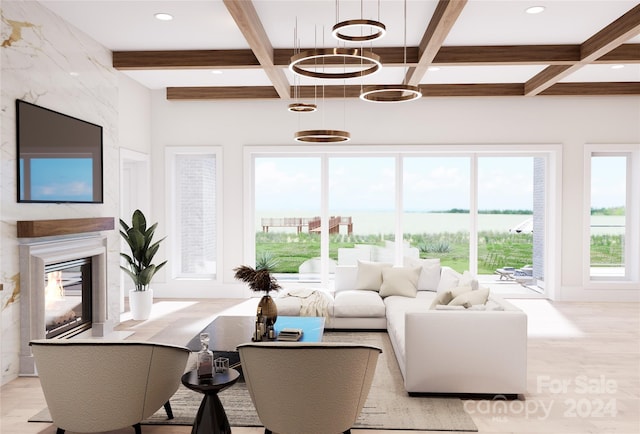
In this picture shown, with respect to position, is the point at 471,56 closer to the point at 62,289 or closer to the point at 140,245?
the point at 140,245

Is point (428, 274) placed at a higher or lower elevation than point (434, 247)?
lower

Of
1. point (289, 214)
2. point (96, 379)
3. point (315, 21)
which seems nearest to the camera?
point (96, 379)

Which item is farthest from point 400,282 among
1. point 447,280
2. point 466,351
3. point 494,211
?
point 494,211

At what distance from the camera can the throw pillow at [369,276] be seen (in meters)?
5.68

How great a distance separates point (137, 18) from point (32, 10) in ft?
2.64

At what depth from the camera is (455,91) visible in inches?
264

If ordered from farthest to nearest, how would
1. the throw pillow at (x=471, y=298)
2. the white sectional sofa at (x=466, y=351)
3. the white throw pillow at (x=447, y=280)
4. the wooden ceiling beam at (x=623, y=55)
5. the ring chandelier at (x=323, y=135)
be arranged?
1. the white throw pillow at (x=447, y=280)
2. the wooden ceiling beam at (x=623, y=55)
3. the ring chandelier at (x=323, y=135)
4. the throw pillow at (x=471, y=298)
5. the white sectional sofa at (x=466, y=351)

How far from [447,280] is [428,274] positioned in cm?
50

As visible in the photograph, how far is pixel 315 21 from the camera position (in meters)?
4.32

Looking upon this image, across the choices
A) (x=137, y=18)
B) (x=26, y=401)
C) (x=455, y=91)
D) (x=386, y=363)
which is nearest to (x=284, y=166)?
(x=455, y=91)

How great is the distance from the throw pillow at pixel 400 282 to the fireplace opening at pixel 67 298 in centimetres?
313

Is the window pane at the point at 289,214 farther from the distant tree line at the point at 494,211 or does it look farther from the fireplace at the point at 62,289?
the fireplace at the point at 62,289

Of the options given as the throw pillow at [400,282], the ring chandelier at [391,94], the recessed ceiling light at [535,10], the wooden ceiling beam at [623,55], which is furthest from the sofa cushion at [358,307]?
the wooden ceiling beam at [623,55]

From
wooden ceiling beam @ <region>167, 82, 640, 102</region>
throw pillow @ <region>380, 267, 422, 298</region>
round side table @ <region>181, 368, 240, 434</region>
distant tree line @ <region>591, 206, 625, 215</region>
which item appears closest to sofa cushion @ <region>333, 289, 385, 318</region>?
throw pillow @ <region>380, 267, 422, 298</region>
